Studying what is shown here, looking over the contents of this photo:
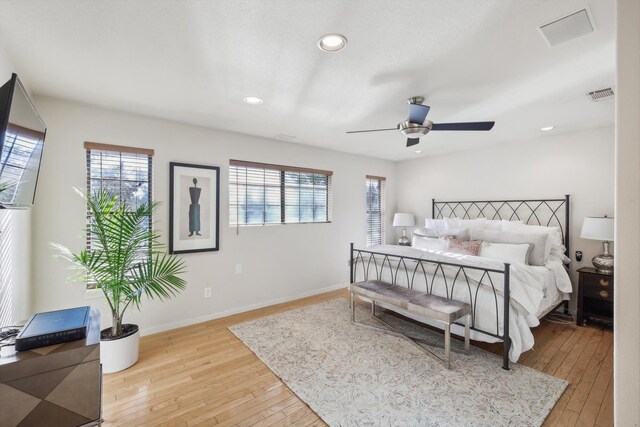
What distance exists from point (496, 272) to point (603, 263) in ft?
6.05

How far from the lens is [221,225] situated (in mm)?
3768

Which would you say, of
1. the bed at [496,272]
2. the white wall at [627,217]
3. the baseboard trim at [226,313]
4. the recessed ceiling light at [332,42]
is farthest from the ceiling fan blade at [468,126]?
the baseboard trim at [226,313]

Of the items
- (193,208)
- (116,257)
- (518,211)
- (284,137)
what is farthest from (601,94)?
(116,257)

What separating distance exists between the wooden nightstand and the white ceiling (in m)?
1.81

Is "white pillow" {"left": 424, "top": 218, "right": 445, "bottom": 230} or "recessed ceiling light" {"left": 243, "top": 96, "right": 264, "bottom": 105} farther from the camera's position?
"white pillow" {"left": 424, "top": 218, "right": 445, "bottom": 230}

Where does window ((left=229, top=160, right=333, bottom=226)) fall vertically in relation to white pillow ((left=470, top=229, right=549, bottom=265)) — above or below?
above

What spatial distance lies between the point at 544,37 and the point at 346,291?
13.4 ft

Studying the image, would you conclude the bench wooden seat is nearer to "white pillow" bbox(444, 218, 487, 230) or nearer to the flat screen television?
"white pillow" bbox(444, 218, 487, 230)

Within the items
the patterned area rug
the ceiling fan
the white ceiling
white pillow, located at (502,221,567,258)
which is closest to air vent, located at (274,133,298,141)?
the white ceiling

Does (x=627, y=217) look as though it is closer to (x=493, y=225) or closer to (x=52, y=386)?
(x=52, y=386)

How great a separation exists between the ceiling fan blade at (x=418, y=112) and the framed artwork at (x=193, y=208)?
247 centimetres

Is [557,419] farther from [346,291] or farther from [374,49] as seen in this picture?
[346,291]

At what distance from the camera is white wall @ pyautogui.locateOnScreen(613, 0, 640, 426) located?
3.32 ft

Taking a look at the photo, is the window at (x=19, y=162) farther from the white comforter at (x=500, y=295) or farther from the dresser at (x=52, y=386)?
the white comforter at (x=500, y=295)
